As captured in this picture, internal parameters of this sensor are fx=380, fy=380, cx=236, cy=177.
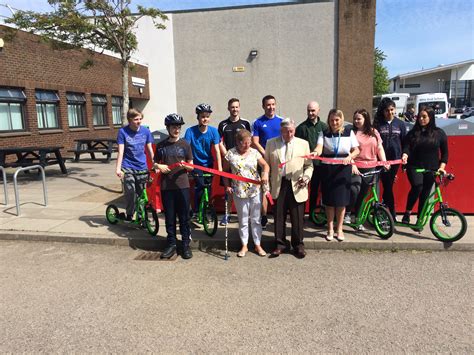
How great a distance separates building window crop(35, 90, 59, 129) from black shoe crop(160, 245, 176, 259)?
12496 mm

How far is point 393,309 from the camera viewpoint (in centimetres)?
355

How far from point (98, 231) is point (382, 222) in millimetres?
4280

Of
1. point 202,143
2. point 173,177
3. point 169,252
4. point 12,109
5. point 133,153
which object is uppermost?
point 12,109

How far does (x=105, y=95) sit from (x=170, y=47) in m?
4.44

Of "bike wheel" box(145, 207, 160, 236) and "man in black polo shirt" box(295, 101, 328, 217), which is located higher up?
"man in black polo shirt" box(295, 101, 328, 217)

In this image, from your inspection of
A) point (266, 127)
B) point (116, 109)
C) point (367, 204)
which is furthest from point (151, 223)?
point (116, 109)

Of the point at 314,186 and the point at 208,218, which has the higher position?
the point at 314,186

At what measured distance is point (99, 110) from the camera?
19453 millimetres

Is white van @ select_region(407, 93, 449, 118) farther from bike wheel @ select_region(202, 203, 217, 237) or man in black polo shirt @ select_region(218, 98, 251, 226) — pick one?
bike wheel @ select_region(202, 203, 217, 237)

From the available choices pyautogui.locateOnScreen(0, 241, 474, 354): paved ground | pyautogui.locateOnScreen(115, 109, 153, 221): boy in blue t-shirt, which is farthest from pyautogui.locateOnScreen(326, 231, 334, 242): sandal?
pyautogui.locateOnScreen(115, 109, 153, 221): boy in blue t-shirt

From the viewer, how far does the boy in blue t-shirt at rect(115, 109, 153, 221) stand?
18.1 ft

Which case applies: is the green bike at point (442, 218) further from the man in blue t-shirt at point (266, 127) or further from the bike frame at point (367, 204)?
the man in blue t-shirt at point (266, 127)

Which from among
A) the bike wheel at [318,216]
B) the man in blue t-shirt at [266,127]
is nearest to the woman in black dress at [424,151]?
the bike wheel at [318,216]

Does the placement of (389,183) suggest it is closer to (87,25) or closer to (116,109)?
(87,25)
